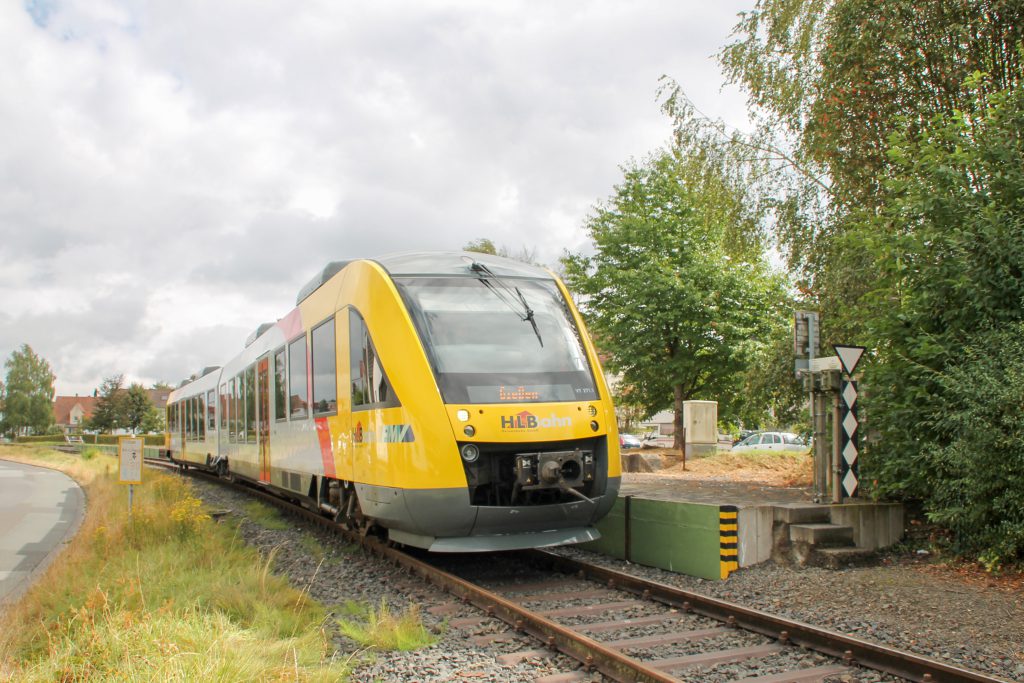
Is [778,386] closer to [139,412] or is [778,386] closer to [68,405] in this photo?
[139,412]

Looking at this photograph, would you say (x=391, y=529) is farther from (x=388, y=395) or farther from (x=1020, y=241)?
(x=1020, y=241)

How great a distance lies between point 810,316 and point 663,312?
16.2 m

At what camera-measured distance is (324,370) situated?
10578 millimetres

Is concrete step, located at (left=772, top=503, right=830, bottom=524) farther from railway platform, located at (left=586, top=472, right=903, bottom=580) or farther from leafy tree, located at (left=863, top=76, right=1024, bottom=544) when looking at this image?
leafy tree, located at (left=863, top=76, right=1024, bottom=544)

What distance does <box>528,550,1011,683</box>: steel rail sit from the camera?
5188 millimetres

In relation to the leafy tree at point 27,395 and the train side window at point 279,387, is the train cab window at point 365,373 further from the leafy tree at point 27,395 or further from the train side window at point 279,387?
the leafy tree at point 27,395

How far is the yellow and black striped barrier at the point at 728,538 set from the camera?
28.2 feet

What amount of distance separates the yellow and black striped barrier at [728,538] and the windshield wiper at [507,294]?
245 centimetres

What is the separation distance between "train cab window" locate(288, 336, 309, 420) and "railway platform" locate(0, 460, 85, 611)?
11.4 feet

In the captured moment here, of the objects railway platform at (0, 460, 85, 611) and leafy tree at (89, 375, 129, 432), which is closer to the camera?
railway platform at (0, 460, 85, 611)

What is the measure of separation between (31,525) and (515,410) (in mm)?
11361

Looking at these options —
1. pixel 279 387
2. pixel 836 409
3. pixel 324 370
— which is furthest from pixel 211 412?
pixel 836 409

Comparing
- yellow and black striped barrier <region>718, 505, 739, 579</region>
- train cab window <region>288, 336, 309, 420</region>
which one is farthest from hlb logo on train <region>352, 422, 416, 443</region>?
yellow and black striped barrier <region>718, 505, 739, 579</region>

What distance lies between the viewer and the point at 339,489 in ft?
33.1
